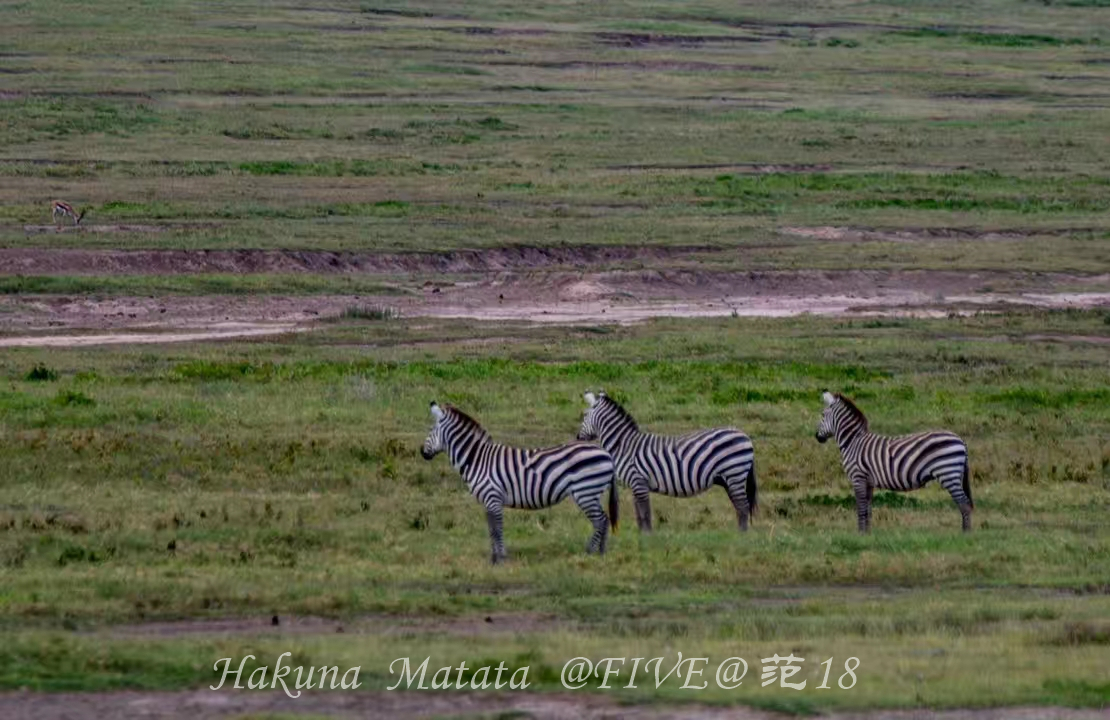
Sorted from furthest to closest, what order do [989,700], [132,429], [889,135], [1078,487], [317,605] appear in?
[889,135] < [132,429] < [1078,487] < [317,605] < [989,700]

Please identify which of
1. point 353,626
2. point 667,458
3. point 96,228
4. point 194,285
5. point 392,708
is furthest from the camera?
point 96,228

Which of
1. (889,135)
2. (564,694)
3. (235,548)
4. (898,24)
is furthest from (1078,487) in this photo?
(898,24)

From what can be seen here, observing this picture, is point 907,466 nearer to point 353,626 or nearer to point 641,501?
point 641,501

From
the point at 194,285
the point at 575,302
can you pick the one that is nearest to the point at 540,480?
the point at 575,302

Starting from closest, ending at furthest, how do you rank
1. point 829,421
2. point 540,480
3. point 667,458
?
point 540,480 < point 667,458 < point 829,421

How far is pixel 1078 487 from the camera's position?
818 inches

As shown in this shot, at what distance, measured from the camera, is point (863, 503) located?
18.0m

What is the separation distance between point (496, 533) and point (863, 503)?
3.89m

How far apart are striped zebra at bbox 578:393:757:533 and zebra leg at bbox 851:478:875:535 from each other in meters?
1.09

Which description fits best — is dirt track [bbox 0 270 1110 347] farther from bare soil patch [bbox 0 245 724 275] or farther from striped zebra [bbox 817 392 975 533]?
striped zebra [bbox 817 392 975 533]

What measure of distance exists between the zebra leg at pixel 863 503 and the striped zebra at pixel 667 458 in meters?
1.09

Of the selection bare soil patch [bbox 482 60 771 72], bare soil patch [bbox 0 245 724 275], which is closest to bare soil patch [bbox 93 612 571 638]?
bare soil patch [bbox 0 245 724 275]

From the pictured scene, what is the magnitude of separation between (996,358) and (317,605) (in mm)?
18669

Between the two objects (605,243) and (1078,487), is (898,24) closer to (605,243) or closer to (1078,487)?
(605,243)
